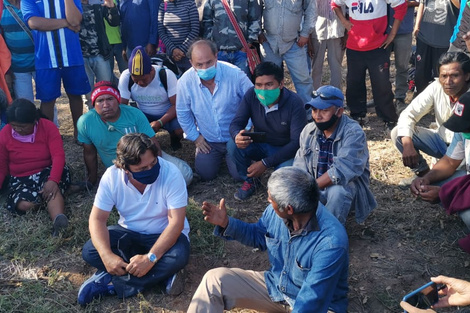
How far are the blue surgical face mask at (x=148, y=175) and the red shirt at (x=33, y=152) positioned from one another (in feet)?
5.78

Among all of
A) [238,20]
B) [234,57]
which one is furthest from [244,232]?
[238,20]

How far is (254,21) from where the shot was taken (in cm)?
636

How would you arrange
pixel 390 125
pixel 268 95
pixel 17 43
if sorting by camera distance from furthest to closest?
1. pixel 390 125
2. pixel 17 43
3. pixel 268 95

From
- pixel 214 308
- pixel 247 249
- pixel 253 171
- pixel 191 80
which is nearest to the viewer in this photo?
pixel 214 308

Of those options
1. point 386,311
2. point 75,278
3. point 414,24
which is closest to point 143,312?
point 75,278

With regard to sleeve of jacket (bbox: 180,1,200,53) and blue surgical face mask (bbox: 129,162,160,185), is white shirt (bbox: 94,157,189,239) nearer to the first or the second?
blue surgical face mask (bbox: 129,162,160,185)

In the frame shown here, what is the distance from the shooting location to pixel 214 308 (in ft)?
10.5

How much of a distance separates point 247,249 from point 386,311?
4.39 feet

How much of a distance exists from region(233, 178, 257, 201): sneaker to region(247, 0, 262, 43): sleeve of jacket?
78.6 inches

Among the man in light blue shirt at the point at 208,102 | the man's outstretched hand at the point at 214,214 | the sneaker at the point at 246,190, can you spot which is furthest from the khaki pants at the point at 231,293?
the man in light blue shirt at the point at 208,102

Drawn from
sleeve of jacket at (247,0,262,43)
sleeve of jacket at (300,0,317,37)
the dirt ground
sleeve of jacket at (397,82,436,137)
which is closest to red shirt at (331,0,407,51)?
sleeve of jacket at (300,0,317,37)

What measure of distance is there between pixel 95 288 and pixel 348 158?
2249 mm

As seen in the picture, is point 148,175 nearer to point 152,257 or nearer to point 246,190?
point 152,257

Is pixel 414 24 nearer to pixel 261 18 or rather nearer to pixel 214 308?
pixel 261 18
